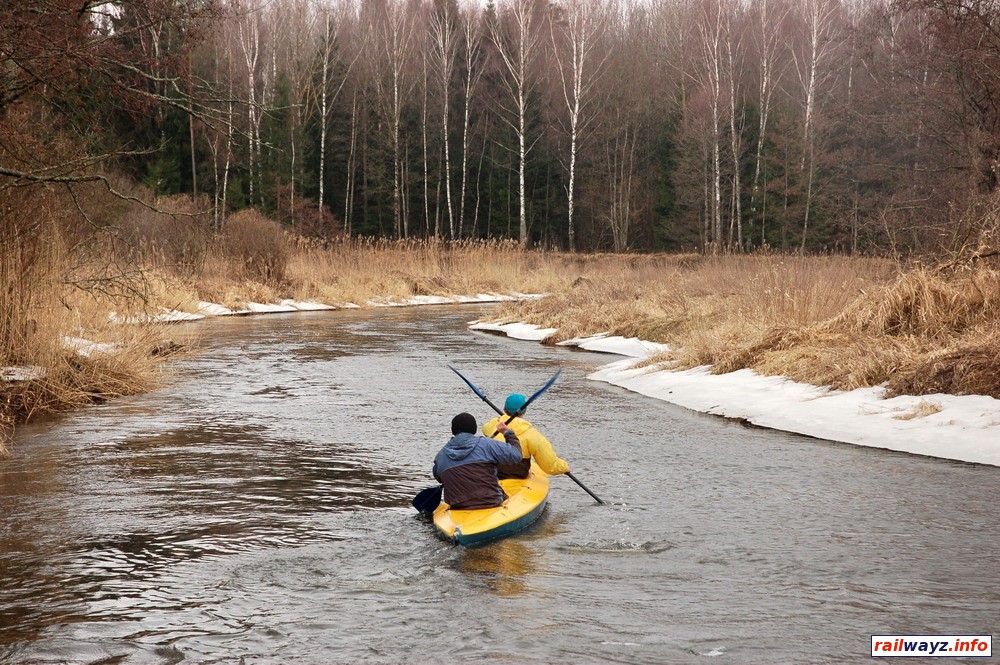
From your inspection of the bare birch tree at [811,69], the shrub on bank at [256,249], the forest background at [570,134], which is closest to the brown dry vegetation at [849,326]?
the forest background at [570,134]

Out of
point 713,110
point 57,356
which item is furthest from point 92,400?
point 713,110

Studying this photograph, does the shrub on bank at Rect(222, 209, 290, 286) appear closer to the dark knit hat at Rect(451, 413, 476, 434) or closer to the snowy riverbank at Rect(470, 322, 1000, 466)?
the snowy riverbank at Rect(470, 322, 1000, 466)

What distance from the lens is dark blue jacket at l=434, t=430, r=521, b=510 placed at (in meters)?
6.97

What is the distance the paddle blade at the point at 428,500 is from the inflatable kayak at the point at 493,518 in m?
0.09

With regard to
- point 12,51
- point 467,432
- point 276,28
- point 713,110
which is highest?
point 276,28

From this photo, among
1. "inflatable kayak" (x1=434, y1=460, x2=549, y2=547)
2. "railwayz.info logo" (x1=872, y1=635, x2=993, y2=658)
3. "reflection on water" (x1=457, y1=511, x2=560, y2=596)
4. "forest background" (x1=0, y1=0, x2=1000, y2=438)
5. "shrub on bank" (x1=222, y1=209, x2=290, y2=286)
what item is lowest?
"reflection on water" (x1=457, y1=511, x2=560, y2=596)

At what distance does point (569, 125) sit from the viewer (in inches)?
1935

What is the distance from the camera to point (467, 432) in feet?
23.3

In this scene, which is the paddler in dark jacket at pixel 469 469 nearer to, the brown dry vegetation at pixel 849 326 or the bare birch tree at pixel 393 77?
the brown dry vegetation at pixel 849 326

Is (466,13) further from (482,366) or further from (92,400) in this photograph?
(92,400)

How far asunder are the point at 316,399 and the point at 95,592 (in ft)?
23.4

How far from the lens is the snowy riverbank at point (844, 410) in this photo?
923 centimetres

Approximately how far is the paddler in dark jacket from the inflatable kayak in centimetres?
7

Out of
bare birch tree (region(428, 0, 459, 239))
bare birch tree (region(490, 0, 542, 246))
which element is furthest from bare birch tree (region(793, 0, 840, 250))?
bare birch tree (region(428, 0, 459, 239))
